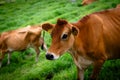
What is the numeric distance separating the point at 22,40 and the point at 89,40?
559 cm

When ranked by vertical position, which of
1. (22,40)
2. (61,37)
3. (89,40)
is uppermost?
(61,37)

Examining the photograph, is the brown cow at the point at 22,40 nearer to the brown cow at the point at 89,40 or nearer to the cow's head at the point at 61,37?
the brown cow at the point at 89,40

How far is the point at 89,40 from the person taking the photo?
5293 mm

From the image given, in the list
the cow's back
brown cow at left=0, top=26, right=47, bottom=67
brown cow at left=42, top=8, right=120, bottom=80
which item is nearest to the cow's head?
brown cow at left=42, top=8, right=120, bottom=80

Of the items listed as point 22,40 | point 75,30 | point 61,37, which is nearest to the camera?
point 61,37

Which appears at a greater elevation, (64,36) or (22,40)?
(64,36)

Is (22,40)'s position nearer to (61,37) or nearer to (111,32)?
(111,32)

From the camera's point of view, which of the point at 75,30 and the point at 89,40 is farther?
the point at 89,40

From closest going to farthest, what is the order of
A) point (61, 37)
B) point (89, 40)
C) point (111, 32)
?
point (61, 37), point (89, 40), point (111, 32)

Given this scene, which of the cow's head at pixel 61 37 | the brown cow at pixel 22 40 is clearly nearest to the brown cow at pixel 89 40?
the cow's head at pixel 61 37

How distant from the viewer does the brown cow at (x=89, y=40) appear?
16.2 ft

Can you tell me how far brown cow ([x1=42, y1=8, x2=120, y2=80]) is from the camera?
16.2ft

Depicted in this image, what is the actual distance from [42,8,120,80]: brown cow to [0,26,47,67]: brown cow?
4.89 metres

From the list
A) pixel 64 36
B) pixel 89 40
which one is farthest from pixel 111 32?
pixel 64 36
